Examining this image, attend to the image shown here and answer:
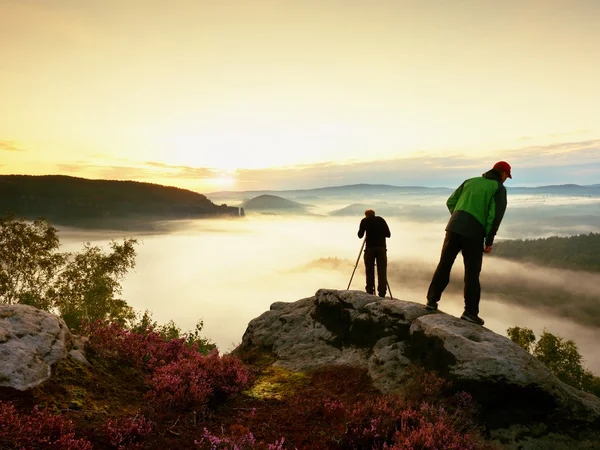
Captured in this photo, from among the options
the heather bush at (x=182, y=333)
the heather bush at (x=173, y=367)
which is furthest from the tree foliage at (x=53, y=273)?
the heather bush at (x=173, y=367)

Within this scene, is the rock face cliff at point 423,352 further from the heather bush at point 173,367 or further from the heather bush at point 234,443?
the heather bush at point 234,443

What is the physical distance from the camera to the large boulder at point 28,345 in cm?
597

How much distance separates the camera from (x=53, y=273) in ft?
196

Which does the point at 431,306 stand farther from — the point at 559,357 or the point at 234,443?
the point at 559,357

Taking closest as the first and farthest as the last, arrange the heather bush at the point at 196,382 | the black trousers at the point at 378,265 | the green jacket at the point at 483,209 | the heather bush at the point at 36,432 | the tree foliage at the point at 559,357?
1. the heather bush at the point at 36,432
2. the heather bush at the point at 196,382
3. the green jacket at the point at 483,209
4. the black trousers at the point at 378,265
5. the tree foliage at the point at 559,357

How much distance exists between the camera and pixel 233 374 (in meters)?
7.81

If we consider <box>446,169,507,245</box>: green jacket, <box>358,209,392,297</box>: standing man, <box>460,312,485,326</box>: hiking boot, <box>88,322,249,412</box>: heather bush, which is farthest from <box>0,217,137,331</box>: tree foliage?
<box>446,169,507,245</box>: green jacket

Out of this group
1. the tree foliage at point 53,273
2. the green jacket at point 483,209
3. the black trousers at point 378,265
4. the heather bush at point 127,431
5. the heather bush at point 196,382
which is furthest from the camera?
the tree foliage at point 53,273

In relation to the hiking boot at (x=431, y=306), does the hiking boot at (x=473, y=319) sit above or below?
below

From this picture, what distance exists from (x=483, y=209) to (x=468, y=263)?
4.51 feet

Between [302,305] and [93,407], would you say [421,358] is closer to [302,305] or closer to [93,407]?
[302,305]

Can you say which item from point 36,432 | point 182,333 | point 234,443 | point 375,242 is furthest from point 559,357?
point 36,432

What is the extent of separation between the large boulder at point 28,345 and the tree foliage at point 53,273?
52.9 metres

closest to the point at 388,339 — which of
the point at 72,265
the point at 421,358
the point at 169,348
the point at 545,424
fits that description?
the point at 421,358
